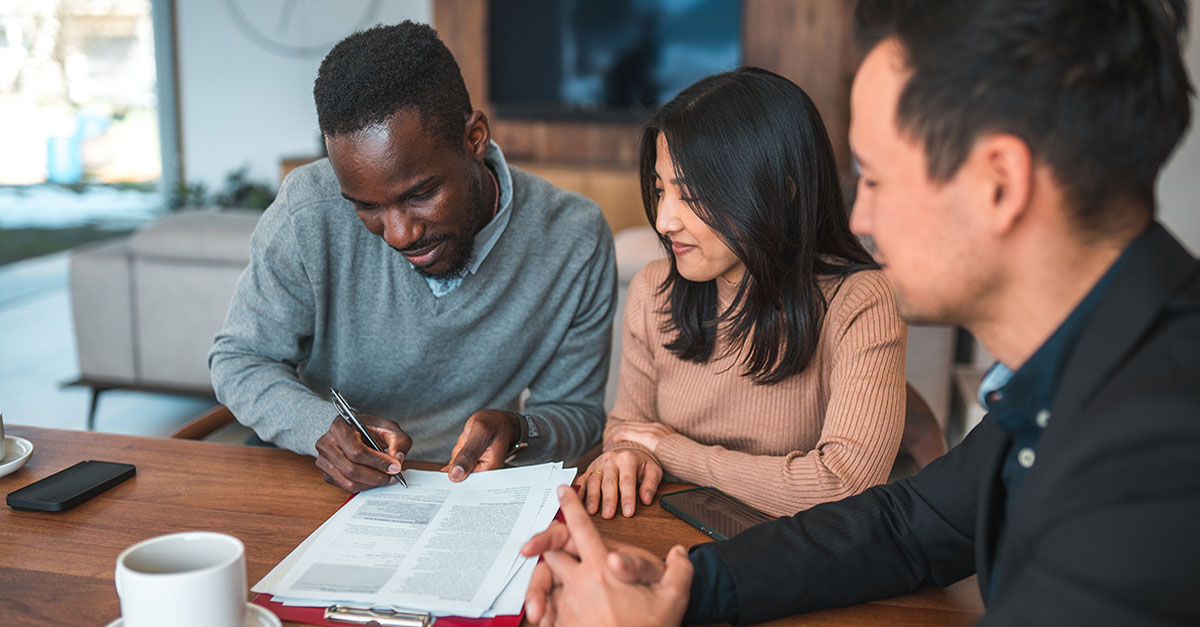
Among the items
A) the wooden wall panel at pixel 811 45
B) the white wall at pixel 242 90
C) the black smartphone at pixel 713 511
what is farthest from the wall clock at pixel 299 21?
the black smartphone at pixel 713 511

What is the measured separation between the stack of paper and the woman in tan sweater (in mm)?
112

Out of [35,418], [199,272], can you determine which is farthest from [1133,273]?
[35,418]

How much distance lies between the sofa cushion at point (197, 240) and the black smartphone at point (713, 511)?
2263 millimetres

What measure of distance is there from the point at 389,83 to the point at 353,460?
0.55 meters

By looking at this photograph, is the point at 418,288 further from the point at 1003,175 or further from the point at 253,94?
the point at 253,94

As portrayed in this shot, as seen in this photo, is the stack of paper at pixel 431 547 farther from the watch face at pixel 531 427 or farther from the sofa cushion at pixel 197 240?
the sofa cushion at pixel 197 240

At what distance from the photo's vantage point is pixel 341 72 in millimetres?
1374

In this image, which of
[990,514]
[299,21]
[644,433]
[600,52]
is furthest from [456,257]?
[299,21]

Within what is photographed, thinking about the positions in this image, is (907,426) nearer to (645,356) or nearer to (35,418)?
(645,356)

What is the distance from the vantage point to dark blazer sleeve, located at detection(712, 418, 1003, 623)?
0.91m

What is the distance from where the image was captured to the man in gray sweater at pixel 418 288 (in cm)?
135

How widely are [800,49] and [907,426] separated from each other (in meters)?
4.12

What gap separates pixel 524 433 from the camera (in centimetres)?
145

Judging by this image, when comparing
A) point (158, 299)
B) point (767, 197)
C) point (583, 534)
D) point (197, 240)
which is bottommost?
point (158, 299)
